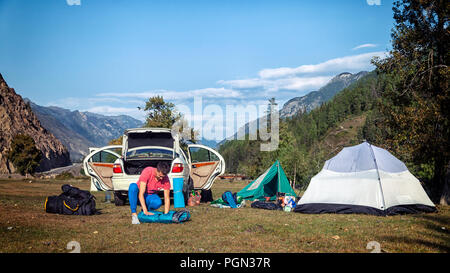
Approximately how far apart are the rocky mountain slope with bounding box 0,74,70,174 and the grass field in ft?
215

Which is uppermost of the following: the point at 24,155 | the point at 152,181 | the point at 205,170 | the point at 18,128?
the point at 18,128

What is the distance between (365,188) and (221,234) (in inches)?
233

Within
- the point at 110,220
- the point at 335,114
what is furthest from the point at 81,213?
the point at 335,114

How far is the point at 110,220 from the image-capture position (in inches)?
353

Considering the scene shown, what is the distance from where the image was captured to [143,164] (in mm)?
13203

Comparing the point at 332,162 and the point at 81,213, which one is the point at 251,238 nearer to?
the point at 81,213

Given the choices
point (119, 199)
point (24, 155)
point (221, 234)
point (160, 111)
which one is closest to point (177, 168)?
point (119, 199)

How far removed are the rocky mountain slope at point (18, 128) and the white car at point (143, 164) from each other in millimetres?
60067

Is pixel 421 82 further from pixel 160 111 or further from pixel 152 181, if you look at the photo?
pixel 160 111

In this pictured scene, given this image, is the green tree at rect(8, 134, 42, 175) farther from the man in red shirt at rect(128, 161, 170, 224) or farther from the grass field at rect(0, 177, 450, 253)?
the man in red shirt at rect(128, 161, 170, 224)

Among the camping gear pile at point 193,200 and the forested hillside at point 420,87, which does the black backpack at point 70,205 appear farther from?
the forested hillside at point 420,87

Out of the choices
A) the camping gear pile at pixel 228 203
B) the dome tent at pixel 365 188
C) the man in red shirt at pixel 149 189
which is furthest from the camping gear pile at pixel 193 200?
the man in red shirt at pixel 149 189

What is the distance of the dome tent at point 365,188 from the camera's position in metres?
10.9
